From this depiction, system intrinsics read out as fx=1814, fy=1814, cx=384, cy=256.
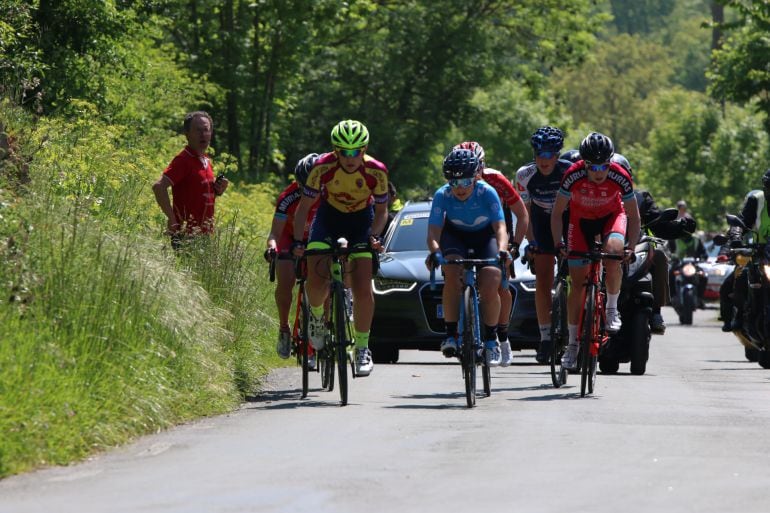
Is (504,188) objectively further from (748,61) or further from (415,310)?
(748,61)

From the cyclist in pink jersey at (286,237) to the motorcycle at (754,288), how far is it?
5.18m

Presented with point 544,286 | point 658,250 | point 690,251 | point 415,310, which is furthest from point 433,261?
point 690,251

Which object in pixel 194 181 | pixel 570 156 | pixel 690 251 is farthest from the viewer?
pixel 690 251

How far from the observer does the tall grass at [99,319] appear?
30.6 ft

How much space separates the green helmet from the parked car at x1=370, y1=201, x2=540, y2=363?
451 cm

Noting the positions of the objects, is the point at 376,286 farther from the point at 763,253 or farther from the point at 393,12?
the point at 393,12

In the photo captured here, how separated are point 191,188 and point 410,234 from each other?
429 cm

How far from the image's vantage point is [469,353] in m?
12.3

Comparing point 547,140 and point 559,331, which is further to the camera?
point 547,140

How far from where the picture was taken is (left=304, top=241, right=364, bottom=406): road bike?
40.2 feet

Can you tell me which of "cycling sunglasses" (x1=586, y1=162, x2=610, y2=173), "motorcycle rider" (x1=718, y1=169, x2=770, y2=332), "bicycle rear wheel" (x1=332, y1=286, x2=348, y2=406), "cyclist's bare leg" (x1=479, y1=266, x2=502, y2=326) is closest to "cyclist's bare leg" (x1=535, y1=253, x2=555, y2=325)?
"cycling sunglasses" (x1=586, y1=162, x2=610, y2=173)

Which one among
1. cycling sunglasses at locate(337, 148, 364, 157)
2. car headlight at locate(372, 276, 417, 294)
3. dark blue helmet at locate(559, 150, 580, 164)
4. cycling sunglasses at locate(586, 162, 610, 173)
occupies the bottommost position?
car headlight at locate(372, 276, 417, 294)

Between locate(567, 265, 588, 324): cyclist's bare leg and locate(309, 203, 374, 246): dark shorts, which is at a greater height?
locate(309, 203, 374, 246): dark shorts

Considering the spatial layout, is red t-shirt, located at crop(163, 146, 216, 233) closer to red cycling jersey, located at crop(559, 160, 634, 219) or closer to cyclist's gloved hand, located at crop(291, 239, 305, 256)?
cyclist's gloved hand, located at crop(291, 239, 305, 256)
